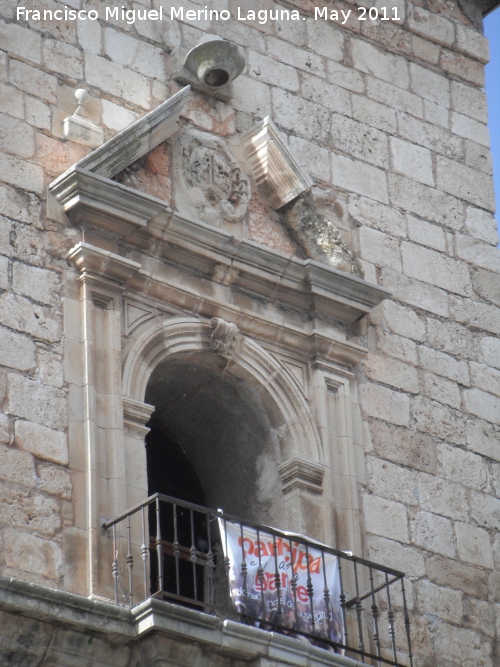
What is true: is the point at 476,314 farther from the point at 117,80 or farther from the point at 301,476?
the point at 117,80

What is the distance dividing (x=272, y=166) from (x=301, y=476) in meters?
1.99

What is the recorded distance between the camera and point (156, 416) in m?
10.8

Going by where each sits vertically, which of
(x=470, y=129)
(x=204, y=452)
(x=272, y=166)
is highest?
(x=470, y=129)

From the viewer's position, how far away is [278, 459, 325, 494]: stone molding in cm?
1006

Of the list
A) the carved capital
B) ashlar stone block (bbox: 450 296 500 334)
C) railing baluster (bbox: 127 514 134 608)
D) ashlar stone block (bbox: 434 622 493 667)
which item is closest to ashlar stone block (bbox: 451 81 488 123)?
ashlar stone block (bbox: 450 296 500 334)

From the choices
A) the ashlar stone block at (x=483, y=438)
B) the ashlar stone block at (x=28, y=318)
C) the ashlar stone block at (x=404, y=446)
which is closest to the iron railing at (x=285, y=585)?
the ashlar stone block at (x=404, y=446)

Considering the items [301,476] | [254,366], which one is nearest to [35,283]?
[254,366]

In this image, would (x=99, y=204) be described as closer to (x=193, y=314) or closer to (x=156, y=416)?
(x=193, y=314)

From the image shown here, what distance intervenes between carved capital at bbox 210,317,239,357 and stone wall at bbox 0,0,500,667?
0.85m

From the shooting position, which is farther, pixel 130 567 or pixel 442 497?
pixel 442 497

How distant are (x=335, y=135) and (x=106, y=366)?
2808 millimetres

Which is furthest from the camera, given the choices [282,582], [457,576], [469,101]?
[469,101]

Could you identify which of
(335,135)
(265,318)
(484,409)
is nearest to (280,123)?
(335,135)

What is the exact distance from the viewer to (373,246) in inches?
446
